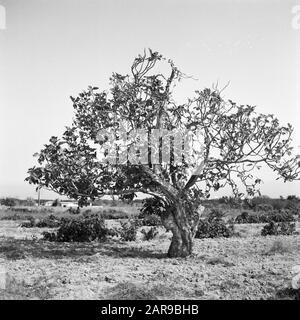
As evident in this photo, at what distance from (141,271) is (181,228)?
1.81 m

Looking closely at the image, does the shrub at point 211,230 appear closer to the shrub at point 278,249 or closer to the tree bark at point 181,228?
the shrub at point 278,249

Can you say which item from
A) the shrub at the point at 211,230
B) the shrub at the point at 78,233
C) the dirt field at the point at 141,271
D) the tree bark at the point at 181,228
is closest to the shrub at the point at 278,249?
the dirt field at the point at 141,271

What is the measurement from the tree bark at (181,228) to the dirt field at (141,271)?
12.3 inches

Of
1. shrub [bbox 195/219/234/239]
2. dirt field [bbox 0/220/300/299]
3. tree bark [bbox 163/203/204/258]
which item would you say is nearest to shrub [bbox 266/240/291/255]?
dirt field [bbox 0/220/300/299]

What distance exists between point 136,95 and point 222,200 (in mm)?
3564

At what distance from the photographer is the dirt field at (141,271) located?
752 cm

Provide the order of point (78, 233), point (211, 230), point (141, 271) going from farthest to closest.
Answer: point (211, 230), point (78, 233), point (141, 271)

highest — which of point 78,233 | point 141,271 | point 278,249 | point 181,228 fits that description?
point 181,228

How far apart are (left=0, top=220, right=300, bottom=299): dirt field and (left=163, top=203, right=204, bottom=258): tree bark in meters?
0.31

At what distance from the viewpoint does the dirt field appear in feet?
24.7

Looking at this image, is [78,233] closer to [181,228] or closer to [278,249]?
[181,228]

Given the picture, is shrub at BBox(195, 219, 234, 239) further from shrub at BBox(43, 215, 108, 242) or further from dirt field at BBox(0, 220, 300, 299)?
shrub at BBox(43, 215, 108, 242)

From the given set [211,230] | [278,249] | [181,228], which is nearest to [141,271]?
[181,228]

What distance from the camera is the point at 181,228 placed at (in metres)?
10.5
